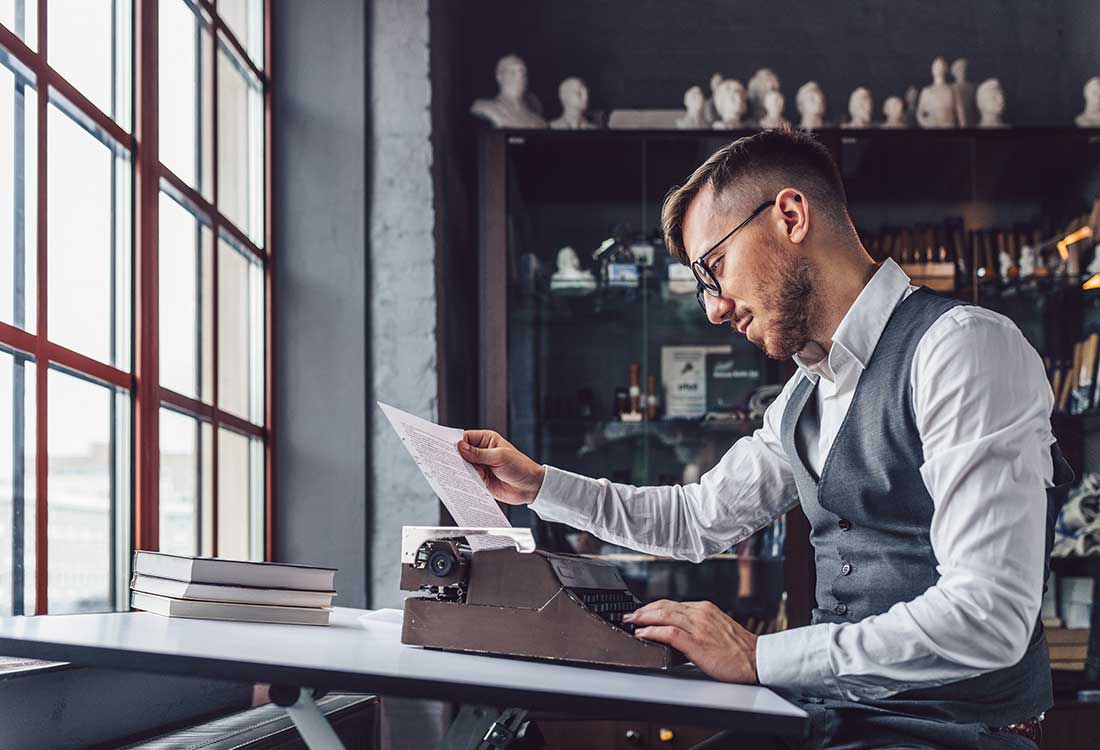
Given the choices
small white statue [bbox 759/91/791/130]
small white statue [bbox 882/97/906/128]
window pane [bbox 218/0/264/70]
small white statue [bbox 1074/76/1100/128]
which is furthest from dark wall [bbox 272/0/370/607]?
small white statue [bbox 1074/76/1100/128]

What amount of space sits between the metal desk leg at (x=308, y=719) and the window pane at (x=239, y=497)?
1618 millimetres

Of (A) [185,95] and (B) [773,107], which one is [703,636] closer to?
(A) [185,95]

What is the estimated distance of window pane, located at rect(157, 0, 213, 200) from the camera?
252cm

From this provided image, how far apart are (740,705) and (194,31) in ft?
6.92

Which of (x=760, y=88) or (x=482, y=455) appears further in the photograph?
(x=760, y=88)

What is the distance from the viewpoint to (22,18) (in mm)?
1895

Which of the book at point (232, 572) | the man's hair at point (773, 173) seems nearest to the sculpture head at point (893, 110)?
the man's hair at point (773, 173)

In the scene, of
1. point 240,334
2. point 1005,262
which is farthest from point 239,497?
point 1005,262

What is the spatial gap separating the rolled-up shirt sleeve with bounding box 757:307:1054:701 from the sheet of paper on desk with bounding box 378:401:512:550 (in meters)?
0.38

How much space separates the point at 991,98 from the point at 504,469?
9.27 ft

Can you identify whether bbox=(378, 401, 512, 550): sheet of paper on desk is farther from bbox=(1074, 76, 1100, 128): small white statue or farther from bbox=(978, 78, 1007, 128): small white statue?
bbox=(1074, 76, 1100, 128): small white statue

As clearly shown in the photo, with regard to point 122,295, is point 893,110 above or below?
above

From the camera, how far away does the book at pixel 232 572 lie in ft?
5.12

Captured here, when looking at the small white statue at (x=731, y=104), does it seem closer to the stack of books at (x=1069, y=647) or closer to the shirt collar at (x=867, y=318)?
the stack of books at (x=1069, y=647)
